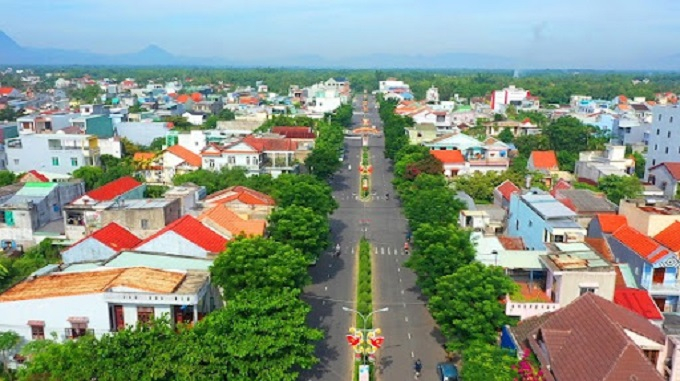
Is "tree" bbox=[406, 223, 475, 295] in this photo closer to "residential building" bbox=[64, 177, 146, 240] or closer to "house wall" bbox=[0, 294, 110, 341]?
"house wall" bbox=[0, 294, 110, 341]

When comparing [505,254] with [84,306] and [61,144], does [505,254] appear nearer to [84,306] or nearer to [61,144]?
[84,306]

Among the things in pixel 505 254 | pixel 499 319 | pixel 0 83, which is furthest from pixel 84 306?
pixel 0 83

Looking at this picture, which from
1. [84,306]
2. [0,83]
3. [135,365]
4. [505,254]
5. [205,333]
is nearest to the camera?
→ [135,365]

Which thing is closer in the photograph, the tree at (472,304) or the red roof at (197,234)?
the tree at (472,304)

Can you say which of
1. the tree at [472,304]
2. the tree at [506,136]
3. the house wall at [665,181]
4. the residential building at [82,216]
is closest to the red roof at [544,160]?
the house wall at [665,181]

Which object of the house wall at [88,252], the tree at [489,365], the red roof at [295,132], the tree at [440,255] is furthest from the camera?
the red roof at [295,132]

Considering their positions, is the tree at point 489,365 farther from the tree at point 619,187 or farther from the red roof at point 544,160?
the red roof at point 544,160

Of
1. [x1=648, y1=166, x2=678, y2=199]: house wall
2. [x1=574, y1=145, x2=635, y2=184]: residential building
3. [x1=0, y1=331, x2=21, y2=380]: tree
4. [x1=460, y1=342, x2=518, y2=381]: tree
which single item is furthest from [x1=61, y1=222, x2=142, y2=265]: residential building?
[x1=648, y1=166, x2=678, y2=199]: house wall

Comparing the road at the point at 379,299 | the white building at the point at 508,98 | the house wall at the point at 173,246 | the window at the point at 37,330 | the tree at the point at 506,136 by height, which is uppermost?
the white building at the point at 508,98
